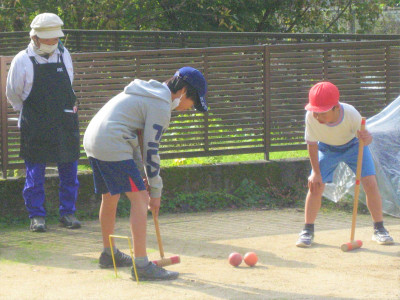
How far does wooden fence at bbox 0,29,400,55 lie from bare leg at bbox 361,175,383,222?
5065mm

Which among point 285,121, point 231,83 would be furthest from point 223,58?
point 285,121

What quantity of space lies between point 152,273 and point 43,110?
235cm

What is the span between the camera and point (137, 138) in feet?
17.3

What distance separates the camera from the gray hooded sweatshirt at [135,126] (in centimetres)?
503

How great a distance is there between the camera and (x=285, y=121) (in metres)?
8.58

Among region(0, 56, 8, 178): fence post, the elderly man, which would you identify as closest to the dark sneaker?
the elderly man

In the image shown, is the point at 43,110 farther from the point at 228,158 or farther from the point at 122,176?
the point at 228,158

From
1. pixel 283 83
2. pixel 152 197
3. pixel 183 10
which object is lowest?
pixel 152 197

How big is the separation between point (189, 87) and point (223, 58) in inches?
123

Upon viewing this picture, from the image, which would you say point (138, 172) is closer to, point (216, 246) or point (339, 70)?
point (216, 246)

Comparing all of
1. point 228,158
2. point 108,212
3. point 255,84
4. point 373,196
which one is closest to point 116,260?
point 108,212

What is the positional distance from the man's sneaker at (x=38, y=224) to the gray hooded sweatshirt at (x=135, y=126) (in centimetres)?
201

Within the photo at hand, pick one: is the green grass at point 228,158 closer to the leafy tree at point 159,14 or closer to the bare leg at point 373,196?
the bare leg at point 373,196

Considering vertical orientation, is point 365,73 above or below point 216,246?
above
